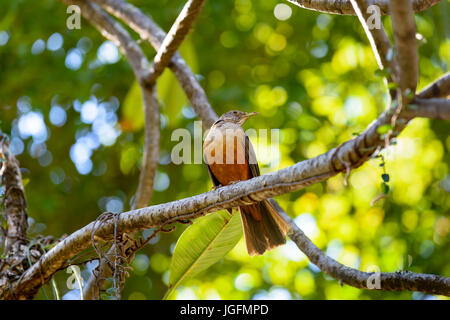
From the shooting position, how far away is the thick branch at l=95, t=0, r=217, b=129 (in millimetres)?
4223

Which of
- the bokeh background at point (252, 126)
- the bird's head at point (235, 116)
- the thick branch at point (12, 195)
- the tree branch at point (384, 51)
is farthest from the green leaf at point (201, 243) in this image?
the bokeh background at point (252, 126)

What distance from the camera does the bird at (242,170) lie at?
3666 millimetres

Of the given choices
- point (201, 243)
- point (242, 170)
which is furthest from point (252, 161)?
point (201, 243)

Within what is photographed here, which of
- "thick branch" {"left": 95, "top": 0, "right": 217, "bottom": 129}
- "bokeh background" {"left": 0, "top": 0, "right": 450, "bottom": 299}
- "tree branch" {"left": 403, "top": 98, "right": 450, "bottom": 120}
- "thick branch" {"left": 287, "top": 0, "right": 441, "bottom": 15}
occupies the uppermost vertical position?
"thick branch" {"left": 287, "top": 0, "right": 441, "bottom": 15}

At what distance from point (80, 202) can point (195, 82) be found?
10.8 ft

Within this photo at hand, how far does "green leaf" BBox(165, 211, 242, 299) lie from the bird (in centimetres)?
50

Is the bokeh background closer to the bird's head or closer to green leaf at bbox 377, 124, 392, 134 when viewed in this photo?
the bird's head

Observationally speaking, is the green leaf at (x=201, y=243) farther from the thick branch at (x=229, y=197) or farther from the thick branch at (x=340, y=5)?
the thick branch at (x=340, y=5)

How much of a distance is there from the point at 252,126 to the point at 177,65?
2.17 metres

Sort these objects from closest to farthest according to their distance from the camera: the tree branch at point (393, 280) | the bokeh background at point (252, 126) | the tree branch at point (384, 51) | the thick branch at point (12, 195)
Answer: the tree branch at point (384, 51) < the tree branch at point (393, 280) < the thick branch at point (12, 195) < the bokeh background at point (252, 126)

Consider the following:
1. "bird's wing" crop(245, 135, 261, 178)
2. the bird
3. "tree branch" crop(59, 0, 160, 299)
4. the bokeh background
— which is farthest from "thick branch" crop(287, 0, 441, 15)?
the bokeh background

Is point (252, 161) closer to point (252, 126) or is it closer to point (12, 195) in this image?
point (12, 195)

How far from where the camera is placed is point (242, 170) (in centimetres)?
401

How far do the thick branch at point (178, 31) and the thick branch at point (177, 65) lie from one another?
0.59 feet
